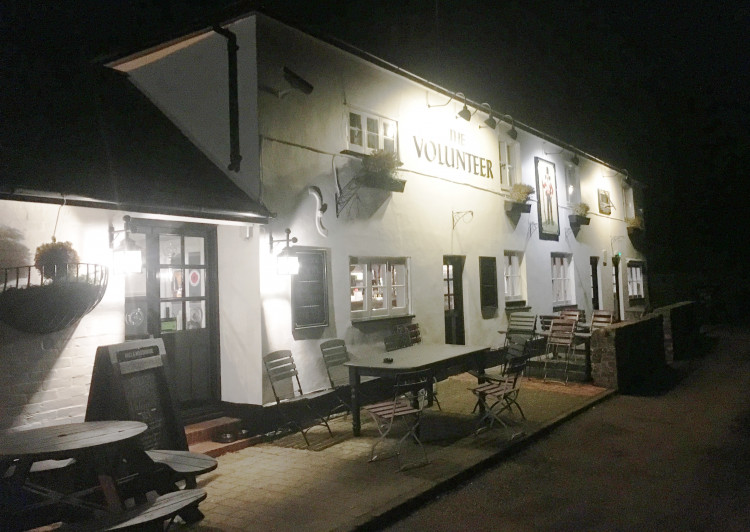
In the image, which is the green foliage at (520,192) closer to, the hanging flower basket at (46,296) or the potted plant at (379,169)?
the potted plant at (379,169)

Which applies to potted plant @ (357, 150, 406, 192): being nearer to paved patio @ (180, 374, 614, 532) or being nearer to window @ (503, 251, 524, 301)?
paved patio @ (180, 374, 614, 532)

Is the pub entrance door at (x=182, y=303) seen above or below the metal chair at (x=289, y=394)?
above

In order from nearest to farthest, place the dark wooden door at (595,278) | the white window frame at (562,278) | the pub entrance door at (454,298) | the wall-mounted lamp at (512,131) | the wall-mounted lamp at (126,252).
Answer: the wall-mounted lamp at (126,252)
the pub entrance door at (454,298)
the wall-mounted lamp at (512,131)
the white window frame at (562,278)
the dark wooden door at (595,278)

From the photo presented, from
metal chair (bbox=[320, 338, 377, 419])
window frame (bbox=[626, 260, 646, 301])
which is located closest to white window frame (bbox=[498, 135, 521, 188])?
metal chair (bbox=[320, 338, 377, 419])

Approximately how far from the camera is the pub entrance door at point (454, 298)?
1202cm

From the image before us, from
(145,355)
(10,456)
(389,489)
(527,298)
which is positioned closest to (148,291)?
(145,355)

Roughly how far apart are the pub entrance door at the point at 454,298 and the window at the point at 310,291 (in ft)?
13.5

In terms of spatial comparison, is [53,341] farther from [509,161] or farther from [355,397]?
[509,161]

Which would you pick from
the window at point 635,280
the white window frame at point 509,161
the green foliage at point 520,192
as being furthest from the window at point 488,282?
the window at point 635,280

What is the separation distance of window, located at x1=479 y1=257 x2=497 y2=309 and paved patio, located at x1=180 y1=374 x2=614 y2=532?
161 inches

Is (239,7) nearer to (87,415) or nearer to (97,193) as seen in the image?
(97,193)

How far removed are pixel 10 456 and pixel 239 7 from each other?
611cm

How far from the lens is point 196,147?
26.3ft

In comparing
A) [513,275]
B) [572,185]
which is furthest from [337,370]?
[572,185]
